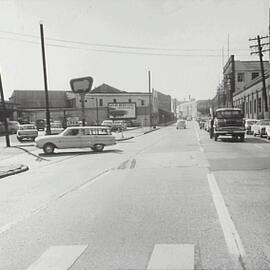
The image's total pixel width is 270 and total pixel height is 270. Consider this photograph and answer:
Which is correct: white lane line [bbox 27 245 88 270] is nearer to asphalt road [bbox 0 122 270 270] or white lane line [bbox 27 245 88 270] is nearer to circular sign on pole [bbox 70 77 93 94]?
asphalt road [bbox 0 122 270 270]

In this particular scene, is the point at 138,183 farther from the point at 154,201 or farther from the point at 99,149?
the point at 99,149

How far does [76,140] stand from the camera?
26.2 meters

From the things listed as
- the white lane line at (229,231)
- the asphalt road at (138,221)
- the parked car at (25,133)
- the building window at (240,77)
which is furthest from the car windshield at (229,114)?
the building window at (240,77)

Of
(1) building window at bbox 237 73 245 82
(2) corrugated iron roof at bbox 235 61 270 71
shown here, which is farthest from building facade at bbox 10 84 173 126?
(2) corrugated iron roof at bbox 235 61 270 71

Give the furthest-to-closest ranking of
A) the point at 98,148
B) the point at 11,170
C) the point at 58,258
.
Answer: the point at 98,148, the point at 11,170, the point at 58,258

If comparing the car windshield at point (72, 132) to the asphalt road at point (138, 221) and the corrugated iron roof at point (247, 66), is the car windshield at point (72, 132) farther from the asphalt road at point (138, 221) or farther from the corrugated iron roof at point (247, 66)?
the corrugated iron roof at point (247, 66)

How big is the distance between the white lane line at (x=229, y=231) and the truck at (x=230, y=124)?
23.2 meters

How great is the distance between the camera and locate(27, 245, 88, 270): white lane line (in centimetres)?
518

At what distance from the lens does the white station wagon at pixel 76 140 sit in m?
26.0

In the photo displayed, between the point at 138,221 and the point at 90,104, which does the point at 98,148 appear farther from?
the point at 90,104

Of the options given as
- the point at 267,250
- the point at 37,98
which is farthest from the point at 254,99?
the point at 37,98

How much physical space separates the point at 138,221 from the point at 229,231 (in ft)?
5.44

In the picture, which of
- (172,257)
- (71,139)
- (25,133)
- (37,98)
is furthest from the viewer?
(37,98)

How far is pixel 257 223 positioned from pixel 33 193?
6401 millimetres
